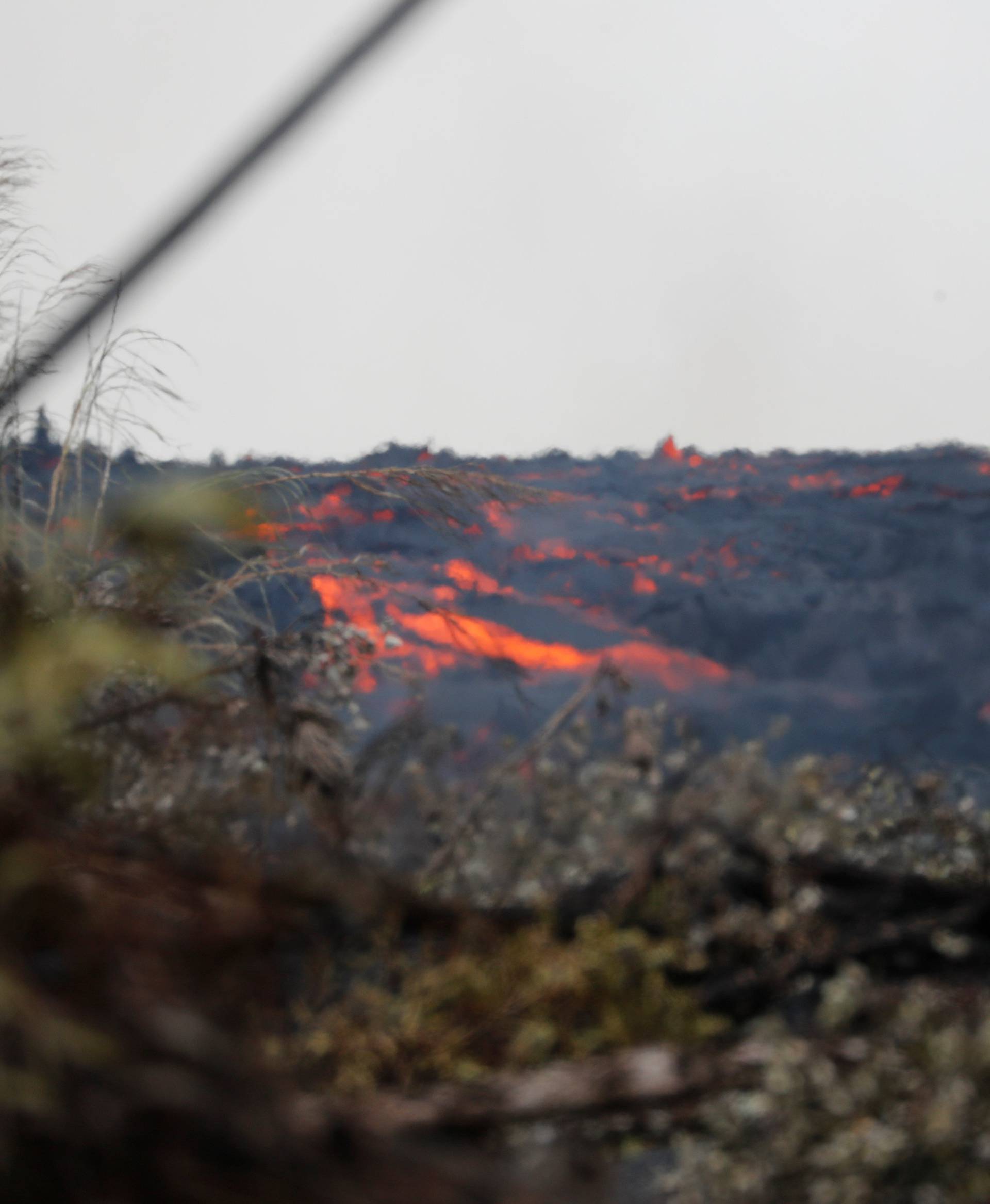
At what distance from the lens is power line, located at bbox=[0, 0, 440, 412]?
4.45ft

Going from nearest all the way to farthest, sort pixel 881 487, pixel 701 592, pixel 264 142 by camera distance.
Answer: pixel 264 142
pixel 701 592
pixel 881 487

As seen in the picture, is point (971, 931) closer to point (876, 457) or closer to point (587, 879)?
point (587, 879)

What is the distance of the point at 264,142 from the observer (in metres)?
1.37

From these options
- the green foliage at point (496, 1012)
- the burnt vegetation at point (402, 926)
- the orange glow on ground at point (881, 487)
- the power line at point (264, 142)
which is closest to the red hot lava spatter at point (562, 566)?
the orange glow on ground at point (881, 487)

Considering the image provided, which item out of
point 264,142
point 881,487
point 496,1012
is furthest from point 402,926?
point 881,487

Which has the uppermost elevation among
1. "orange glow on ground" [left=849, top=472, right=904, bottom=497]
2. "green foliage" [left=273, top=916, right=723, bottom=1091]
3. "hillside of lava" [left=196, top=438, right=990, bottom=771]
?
"orange glow on ground" [left=849, top=472, right=904, bottom=497]

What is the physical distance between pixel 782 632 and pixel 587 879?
104cm

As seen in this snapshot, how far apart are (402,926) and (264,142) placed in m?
0.98

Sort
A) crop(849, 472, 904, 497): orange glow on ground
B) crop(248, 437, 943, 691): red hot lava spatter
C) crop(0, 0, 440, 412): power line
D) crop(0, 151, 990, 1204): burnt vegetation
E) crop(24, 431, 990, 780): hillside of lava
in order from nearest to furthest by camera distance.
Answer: crop(0, 151, 990, 1204): burnt vegetation → crop(0, 0, 440, 412): power line → crop(24, 431, 990, 780): hillside of lava → crop(248, 437, 943, 691): red hot lava spatter → crop(849, 472, 904, 497): orange glow on ground

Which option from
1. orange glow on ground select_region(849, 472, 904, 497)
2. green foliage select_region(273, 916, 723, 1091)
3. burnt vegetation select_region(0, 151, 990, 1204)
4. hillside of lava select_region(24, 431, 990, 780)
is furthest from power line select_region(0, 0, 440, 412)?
orange glow on ground select_region(849, 472, 904, 497)

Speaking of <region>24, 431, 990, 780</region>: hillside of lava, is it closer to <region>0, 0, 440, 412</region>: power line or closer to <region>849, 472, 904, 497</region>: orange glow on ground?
<region>849, 472, 904, 497</region>: orange glow on ground

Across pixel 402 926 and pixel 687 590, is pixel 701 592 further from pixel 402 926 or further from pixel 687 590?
pixel 402 926

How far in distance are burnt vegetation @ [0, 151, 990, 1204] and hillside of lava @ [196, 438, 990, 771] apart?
120mm

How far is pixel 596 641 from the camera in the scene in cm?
256
